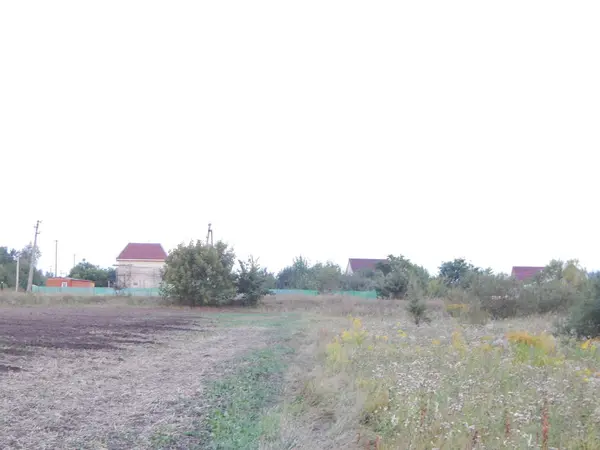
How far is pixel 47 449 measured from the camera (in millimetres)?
6137

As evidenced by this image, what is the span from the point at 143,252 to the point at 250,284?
128ft

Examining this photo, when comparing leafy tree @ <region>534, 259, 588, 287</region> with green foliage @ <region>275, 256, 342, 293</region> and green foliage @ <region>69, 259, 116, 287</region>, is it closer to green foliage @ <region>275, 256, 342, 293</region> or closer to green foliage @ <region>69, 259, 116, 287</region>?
green foliage @ <region>275, 256, 342, 293</region>

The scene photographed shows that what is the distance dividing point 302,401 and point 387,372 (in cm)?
125

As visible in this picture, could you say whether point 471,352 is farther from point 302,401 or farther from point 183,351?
point 183,351

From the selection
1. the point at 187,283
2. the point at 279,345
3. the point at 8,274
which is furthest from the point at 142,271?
the point at 279,345

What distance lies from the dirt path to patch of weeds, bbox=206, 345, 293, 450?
0.29 m

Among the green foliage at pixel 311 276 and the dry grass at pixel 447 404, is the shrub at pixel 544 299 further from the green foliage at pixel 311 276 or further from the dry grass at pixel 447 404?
the green foliage at pixel 311 276

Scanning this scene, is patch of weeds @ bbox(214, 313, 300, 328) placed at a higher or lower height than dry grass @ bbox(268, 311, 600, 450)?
lower

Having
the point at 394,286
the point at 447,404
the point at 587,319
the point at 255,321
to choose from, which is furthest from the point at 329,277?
the point at 447,404

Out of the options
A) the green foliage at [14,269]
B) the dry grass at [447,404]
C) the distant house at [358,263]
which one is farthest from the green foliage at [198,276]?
the distant house at [358,263]

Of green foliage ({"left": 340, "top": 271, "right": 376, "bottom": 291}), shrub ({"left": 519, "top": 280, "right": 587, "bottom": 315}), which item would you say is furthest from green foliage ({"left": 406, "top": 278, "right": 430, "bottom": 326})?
green foliage ({"left": 340, "top": 271, "right": 376, "bottom": 291})

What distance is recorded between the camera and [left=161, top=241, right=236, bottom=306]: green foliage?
5259 cm

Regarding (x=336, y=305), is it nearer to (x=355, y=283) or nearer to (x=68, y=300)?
(x=68, y=300)

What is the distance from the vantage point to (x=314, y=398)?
29.9 feet
